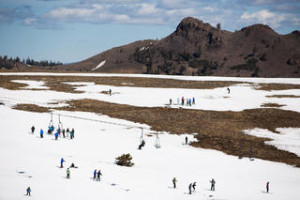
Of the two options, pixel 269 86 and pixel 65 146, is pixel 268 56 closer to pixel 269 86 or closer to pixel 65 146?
pixel 269 86

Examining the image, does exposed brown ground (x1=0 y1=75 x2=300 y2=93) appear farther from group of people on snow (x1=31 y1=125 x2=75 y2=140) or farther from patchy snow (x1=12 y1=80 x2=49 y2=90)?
group of people on snow (x1=31 y1=125 x2=75 y2=140)

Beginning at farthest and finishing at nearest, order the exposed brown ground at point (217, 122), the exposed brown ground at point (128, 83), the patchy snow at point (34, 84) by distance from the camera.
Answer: the exposed brown ground at point (128, 83), the patchy snow at point (34, 84), the exposed brown ground at point (217, 122)

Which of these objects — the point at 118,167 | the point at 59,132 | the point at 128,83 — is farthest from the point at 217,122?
the point at 128,83

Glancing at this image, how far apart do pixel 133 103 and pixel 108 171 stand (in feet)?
112

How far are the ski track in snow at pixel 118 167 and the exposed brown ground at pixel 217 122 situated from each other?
175cm

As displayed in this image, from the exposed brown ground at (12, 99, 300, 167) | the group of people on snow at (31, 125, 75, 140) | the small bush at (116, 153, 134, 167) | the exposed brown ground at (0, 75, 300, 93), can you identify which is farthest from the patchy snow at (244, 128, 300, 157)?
the exposed brown ground at (0, 75, 300, 93)

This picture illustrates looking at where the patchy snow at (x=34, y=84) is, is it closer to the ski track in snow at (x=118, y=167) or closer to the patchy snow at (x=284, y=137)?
→ the ski track in snow at (x=118, y=167)

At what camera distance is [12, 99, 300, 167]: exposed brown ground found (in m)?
42.2

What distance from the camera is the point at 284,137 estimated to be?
46.7 m

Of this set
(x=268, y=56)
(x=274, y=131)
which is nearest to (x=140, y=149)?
(x=274, y=131)

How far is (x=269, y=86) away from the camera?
82062 millimetres

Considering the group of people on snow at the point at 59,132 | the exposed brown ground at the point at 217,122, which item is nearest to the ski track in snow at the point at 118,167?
the group of people on snow at the point at 59,132

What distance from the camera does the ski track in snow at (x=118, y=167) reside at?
2800 cm

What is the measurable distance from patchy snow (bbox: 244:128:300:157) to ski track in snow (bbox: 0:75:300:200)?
12 centimetres
